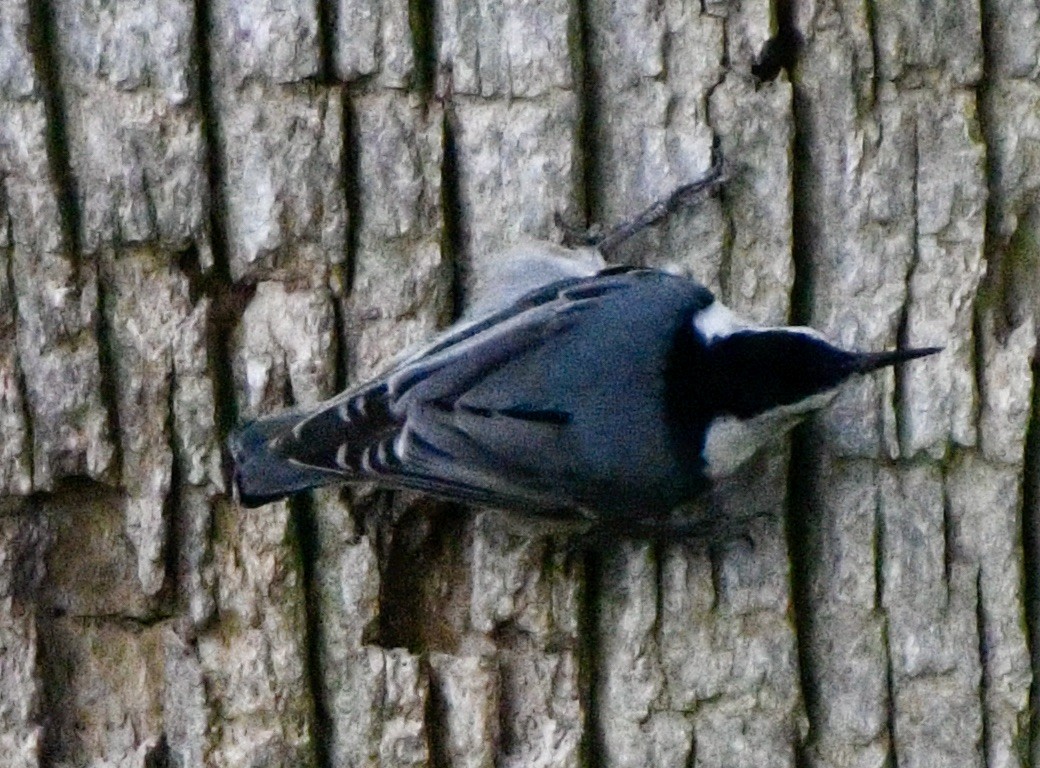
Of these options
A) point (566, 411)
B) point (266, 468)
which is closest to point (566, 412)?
point (566, 411)

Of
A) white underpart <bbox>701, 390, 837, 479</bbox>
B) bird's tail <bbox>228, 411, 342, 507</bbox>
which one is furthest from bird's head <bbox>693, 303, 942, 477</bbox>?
bird's tail <bbox>228, 411, 342, 507</bbox>

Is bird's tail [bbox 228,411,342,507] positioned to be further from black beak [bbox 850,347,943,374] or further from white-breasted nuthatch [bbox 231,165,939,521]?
black beak [bbox 850,347,943,374]

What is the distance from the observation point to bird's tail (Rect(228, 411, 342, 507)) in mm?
2591

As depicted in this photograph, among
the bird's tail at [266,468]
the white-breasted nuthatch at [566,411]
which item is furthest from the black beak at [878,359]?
the bird's tail at [266,468]

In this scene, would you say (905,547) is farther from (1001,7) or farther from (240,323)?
(240,323)

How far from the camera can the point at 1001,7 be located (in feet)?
8.90

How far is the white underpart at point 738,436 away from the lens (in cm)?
269

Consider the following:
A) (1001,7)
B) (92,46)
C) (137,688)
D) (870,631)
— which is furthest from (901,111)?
(137,688)

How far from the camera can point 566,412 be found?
2.69 metres

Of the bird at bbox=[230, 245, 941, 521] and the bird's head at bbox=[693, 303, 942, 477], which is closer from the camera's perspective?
the bird's head at bbox=[693, 303, 942, 477]

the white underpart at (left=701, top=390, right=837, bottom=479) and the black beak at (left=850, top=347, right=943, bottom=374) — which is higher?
the black beak at (left=850, top=347, right=943, bottom=374)

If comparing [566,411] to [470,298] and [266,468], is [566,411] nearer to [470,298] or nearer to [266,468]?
[470,298]

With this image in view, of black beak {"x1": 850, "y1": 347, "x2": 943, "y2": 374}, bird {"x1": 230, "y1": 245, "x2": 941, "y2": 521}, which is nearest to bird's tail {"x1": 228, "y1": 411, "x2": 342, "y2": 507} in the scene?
bird {"x1": 230, "y1": 245, "x2": 941, "y2": 521}

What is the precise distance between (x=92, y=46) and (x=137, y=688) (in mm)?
1115
